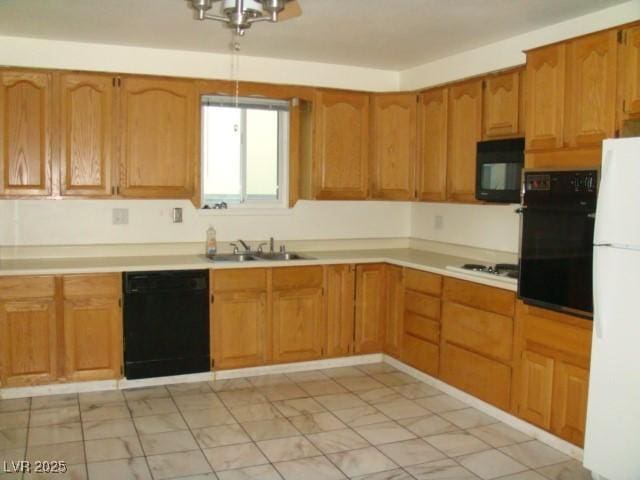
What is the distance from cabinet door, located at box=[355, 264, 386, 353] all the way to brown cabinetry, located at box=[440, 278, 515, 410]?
31.7 inches

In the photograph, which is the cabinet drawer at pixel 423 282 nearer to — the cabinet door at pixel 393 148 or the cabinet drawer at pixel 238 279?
the cabinet door at pixel 393 148

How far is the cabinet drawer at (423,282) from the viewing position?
14.1ft

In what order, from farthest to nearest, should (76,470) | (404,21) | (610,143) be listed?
(404,21)
(76,470)
(610,143)

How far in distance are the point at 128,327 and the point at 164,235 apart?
0.88m

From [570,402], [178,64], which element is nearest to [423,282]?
[570,402]

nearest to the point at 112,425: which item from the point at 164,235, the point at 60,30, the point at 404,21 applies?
the point at 164,235

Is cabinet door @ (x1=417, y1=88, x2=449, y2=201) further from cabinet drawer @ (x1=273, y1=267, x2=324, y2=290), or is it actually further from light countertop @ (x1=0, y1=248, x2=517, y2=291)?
cabinet drawer @ (x1=273, y1=267, x2=324, y2=290)

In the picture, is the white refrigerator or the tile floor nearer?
the white refrigerator

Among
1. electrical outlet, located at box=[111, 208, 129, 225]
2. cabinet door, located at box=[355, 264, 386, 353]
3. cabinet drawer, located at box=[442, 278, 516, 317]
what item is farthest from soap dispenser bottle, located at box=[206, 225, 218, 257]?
cabinet drawer, located at box=[442, 278, 516, 317]

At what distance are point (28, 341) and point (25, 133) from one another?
141cm

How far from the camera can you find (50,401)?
13.2 feet

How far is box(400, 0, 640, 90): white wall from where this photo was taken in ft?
11.6

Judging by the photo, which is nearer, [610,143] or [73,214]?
[610,143]

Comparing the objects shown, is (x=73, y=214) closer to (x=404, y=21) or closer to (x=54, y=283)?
(x=54, y=283)
